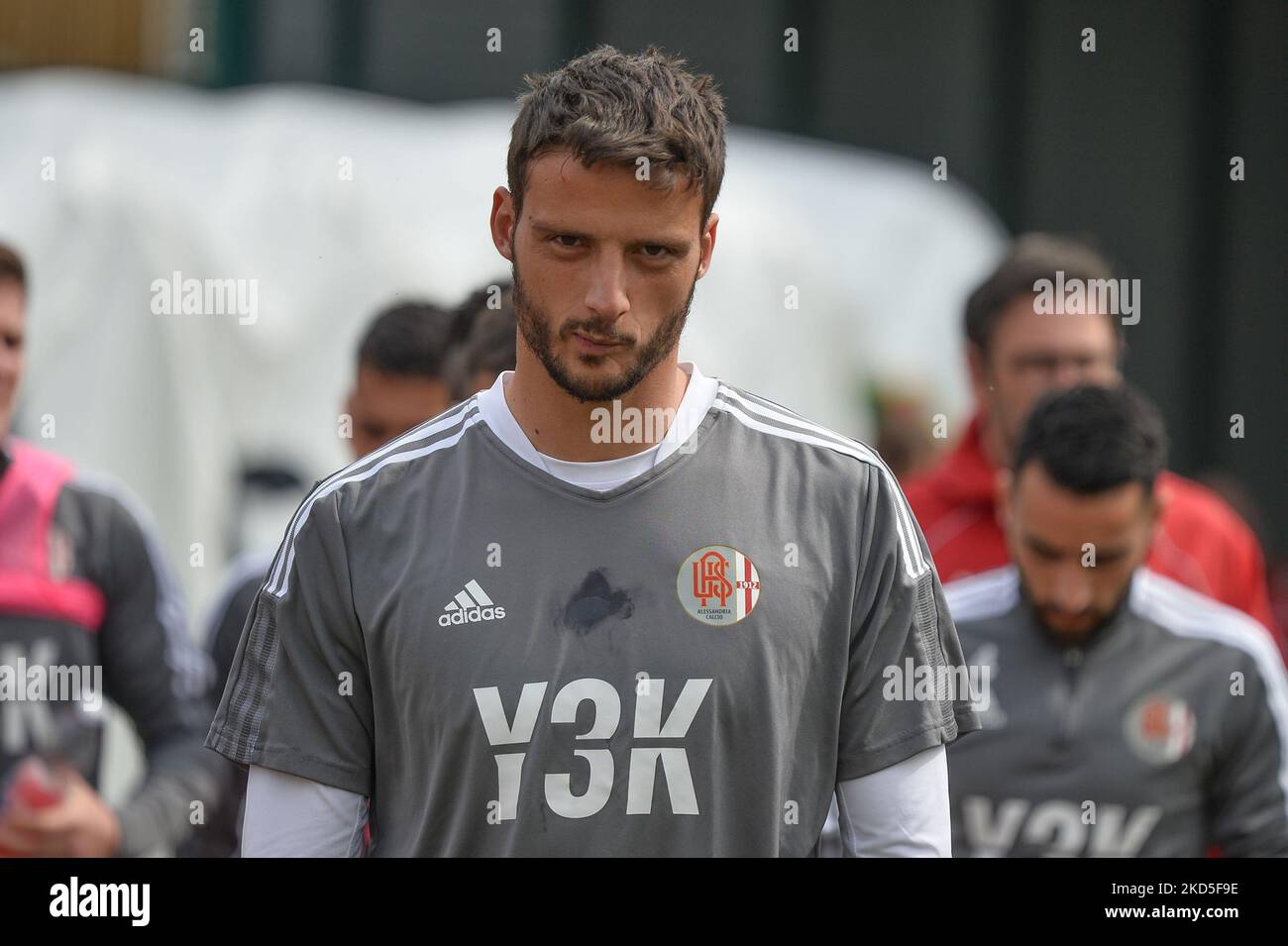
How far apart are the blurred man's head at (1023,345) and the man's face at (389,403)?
49.8 inches

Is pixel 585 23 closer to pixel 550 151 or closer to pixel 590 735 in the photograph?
pixel 550 151

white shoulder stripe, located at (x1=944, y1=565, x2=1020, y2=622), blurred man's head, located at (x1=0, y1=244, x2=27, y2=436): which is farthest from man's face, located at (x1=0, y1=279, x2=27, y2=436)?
white shoulder stripe, located at (x1=944, y1=565, x2=1020, y2=622)

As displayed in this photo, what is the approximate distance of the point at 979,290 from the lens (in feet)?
12.2

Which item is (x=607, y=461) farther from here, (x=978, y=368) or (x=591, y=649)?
(x=978, y=368)

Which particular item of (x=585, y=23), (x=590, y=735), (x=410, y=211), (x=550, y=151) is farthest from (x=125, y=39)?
(x=590, y=735)

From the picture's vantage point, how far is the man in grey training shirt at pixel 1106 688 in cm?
304

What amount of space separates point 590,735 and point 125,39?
3.37m

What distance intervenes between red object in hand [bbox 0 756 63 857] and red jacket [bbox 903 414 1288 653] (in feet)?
6.20

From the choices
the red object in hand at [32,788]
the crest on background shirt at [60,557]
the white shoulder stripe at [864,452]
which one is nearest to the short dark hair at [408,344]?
the crest on background shirt at [60,557]

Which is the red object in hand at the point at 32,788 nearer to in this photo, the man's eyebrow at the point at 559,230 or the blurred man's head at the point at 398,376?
the blurred man's head at the point at 398,376

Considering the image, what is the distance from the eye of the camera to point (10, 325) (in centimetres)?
346

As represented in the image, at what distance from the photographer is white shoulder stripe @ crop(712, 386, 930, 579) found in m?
1.85

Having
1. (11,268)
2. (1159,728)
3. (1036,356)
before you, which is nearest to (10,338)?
(11,268)

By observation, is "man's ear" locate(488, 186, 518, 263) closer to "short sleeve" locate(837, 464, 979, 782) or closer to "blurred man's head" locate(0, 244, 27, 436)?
"short sleeve" locate(837, 464, 979, 782)
